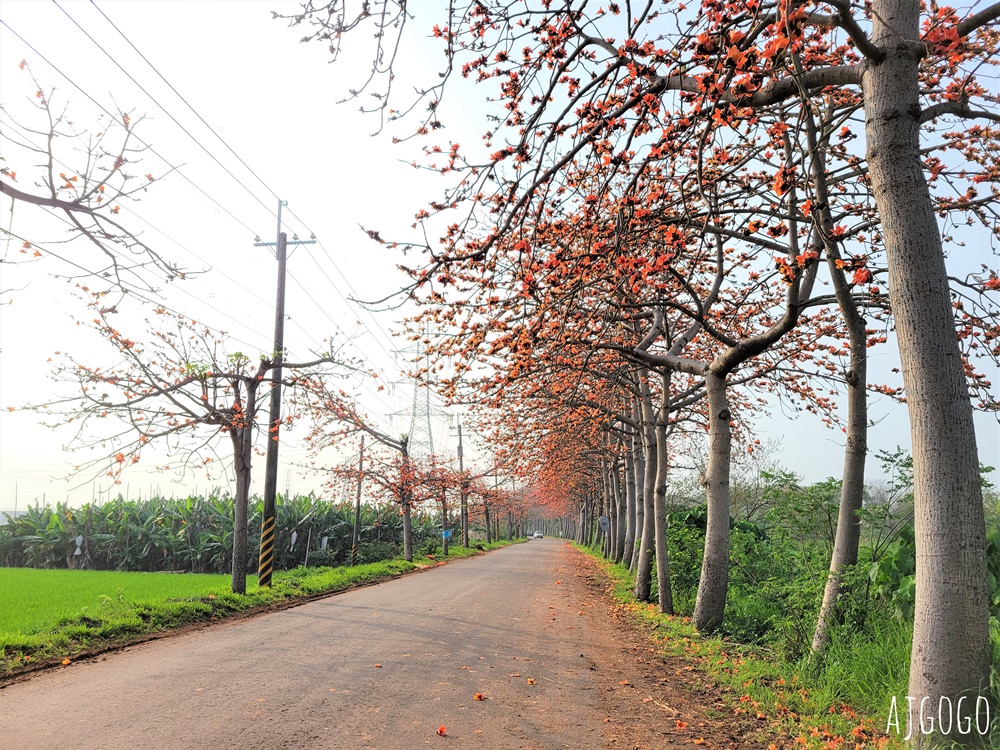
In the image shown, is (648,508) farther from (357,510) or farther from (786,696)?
(357,510)

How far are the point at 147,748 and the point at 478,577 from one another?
16.7m

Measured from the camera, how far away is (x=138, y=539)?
2544 cm

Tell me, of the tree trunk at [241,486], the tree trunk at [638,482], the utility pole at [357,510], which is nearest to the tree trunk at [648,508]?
the tree trunk at [638,482]

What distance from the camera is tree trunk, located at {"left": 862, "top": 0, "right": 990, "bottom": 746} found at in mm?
3781

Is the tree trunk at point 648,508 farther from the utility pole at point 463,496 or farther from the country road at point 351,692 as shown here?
the utility pole at point 463,496

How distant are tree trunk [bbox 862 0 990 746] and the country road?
2057 mm

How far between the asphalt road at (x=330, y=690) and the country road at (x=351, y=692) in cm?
2

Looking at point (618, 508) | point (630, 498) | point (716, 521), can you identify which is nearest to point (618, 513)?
point (618, 508)

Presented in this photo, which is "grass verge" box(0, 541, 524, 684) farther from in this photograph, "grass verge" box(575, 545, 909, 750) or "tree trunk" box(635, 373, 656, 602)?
"tree trunk" box(635, 373, 656, 602)

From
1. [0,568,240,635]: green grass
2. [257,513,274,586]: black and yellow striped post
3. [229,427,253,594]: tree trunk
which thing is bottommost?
[0,568,240,635]: green grass

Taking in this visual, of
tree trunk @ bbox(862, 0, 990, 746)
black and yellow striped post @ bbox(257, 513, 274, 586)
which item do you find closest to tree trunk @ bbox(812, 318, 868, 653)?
tree trunk @ bbox(862, 0, 990, 746)

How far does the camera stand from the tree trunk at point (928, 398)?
3.78 meters

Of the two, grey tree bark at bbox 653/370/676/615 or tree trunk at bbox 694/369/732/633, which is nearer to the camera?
tree trunk at bbox 694/369/732/633

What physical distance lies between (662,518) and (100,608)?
9.75m
